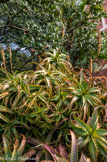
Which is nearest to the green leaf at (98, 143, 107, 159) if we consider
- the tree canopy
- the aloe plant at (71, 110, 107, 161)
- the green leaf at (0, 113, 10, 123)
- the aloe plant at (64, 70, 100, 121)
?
the aloe plant at (71, 110, 107, 161)

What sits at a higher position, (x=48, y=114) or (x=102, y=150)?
(x=48, y=114)

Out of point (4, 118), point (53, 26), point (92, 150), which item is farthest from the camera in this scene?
point (53, 26)

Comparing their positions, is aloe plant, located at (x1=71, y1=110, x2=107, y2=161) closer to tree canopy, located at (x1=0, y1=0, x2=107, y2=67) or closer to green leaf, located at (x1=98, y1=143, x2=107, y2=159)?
green leaf, located at (x1=98, y1=143, x2=107, y2=159)

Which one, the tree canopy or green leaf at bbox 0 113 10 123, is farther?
the tree canopy

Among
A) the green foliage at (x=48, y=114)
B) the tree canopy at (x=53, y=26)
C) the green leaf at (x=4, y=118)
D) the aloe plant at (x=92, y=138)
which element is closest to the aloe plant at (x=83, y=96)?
the green foliage at (x=48, y=114)

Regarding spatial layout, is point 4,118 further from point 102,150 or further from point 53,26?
point 53,26

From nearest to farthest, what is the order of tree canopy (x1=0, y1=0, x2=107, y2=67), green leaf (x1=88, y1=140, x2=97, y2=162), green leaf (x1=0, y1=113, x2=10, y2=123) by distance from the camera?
green leaf (x1=88, y1=140, x2=97, y2=162), green leaf (x1=0, y1=113, x2=10, y2=123), tree canopy (x1=0, y1=0, x2=107, y2=67)

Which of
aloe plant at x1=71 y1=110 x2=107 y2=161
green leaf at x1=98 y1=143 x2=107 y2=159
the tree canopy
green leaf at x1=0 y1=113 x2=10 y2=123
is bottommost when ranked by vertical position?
green leaf at x1=98 y1=143 x2=107 y2=159

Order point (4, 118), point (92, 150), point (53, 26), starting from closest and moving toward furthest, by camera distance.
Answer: point (92, 150)
point (4, 118)
point (53, 26)

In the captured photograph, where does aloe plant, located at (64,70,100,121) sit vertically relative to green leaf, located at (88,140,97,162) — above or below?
above

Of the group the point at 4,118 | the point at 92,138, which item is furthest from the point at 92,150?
the point at 4,118

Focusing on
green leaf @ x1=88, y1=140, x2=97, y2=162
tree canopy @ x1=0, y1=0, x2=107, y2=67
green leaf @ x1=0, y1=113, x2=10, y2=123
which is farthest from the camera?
tree canopy @ x1=0, y1=0, x2=107, y2=67

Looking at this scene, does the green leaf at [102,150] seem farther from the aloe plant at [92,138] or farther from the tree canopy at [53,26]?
the tree canopy at [53,26]

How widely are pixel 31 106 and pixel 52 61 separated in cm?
59
